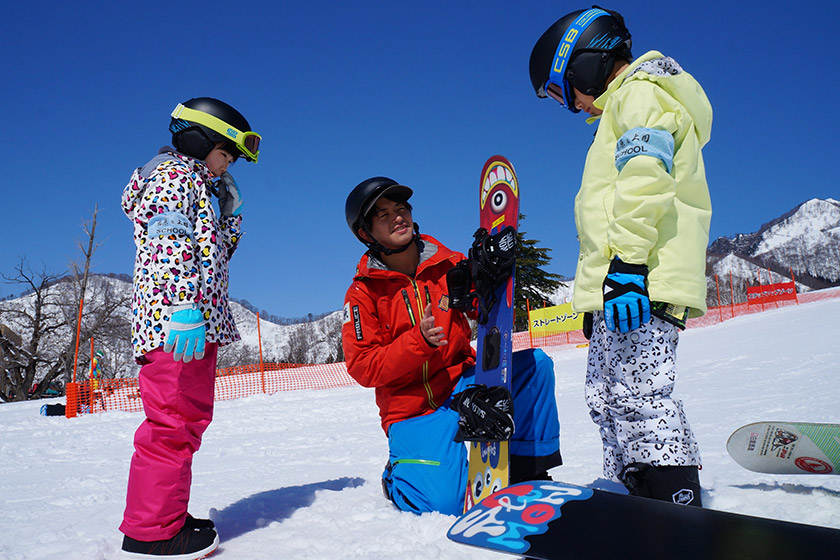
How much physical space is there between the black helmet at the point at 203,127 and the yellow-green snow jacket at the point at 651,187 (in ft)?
5.33

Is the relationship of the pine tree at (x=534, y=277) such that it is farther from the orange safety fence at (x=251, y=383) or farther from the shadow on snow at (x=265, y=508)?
the shadow on snow at (x=265, y=508)

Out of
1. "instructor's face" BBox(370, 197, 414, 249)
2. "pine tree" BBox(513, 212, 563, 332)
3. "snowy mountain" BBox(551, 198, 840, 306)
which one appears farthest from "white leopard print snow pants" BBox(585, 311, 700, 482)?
"snowy mountain" BBox(551, 198, 840, 306)

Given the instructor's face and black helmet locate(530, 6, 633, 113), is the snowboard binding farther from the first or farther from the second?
black helmet locate(530, 6, 633, 113)

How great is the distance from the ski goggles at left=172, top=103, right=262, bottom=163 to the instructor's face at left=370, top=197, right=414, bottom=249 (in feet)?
2.33

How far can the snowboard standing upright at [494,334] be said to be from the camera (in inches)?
91.8

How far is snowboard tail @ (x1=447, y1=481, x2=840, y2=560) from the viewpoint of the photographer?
3.95 ft

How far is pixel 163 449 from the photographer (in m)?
2.15

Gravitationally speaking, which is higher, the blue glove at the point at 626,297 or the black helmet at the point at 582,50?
the black helmet at the point at 582,50

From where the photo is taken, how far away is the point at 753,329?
1292 cm

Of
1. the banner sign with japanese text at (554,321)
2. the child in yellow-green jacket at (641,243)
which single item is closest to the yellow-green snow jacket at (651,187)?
the child in yellow-green jacket at (641,243)

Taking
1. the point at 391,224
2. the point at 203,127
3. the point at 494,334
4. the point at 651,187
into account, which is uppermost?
the point at 203,127

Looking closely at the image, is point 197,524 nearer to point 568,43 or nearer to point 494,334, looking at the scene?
point 494,334

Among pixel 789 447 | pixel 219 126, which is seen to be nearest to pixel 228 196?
pixel 219 126

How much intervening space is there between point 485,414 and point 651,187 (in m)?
1.10
